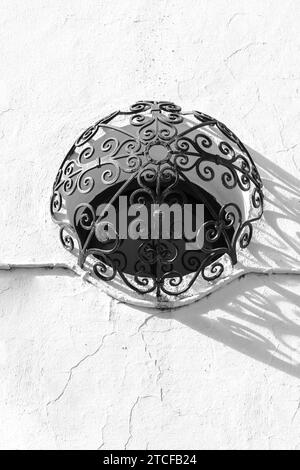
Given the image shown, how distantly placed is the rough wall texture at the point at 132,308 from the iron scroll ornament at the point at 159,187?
125 millimetres

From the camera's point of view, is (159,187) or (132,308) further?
(132,308)

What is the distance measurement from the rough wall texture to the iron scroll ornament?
125mm

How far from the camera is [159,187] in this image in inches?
187

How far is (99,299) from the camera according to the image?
196 inches

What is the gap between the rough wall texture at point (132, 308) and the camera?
4777mm

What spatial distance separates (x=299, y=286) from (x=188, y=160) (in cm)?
86

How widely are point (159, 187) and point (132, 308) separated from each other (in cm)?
65

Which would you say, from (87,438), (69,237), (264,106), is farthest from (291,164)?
(87,438)

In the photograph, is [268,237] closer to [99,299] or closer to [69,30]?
[99,299]

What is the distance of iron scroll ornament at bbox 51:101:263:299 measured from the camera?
4.82 metres

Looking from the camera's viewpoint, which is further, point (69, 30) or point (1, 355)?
point (69, 30)

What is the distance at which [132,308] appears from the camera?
4945mm

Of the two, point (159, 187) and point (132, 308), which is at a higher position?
point (159, 187)

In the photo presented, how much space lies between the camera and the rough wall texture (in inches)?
188
